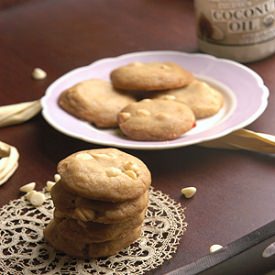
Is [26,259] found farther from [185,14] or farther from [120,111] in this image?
[185,14]

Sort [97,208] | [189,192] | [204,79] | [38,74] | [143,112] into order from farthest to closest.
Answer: [38,74] < [204,79] < [143,112] < [189,192] < [97,208]

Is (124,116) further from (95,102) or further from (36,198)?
(36,198)

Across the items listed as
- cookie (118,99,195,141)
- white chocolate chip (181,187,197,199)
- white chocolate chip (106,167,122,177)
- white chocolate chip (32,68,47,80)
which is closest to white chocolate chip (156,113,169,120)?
cookie (118,99,195,141)

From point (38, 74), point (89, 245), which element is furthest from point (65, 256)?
point (38, 74)

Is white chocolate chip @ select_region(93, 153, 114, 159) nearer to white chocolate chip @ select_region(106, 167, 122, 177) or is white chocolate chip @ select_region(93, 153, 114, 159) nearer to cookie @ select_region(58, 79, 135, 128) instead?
white chocolate chip @ select_region(106, 167, 122, 177)

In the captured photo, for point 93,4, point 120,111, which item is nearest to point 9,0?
point 93,4

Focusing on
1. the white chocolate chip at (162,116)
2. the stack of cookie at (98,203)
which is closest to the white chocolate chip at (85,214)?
the stack of cookie at (98,203)

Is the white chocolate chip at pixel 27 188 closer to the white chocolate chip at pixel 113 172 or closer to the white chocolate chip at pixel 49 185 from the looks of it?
the white chocolate chip at pixel 49 185
